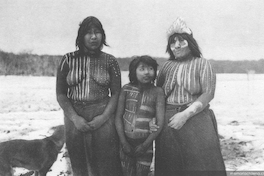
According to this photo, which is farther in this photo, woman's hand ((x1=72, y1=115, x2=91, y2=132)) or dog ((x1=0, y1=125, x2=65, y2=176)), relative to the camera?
dog ((x1=0, y1=125, x2=65, y2=176))

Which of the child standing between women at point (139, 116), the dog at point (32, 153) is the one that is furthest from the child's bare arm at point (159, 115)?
the dog at point (32, 153)

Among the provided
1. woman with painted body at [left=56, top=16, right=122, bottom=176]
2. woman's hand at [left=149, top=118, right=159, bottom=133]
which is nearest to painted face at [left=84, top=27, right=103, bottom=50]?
woman with painted body at [left=56, top=16, right=122, bottom=176]

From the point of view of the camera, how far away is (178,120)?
247 cm

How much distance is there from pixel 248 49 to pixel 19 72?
223cm

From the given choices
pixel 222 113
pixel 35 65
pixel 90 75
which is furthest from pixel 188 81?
pixel 35 65

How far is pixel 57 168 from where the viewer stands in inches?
111

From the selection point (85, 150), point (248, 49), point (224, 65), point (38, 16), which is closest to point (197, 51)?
point (224, 65)

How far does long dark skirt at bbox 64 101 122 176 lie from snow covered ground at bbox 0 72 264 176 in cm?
41

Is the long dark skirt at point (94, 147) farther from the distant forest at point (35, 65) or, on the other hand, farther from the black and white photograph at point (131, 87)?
the distant forest at point (35, 65)

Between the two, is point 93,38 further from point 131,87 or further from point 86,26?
point 131,87

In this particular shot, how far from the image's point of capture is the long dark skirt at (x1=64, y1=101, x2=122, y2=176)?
98.3 inches

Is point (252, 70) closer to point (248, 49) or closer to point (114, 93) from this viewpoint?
point (248, 49)

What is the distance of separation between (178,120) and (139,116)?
32cm

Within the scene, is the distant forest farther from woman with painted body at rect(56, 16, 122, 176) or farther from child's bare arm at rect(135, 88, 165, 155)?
child's bare arm at rect(135, 88, 165, 155)
